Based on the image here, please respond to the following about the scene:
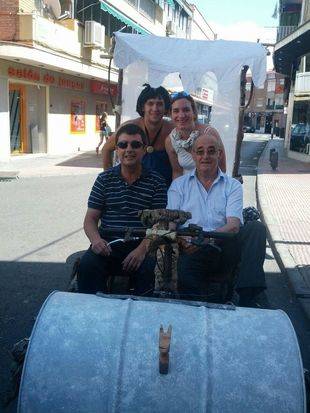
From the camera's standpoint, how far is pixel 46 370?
6.50 feet

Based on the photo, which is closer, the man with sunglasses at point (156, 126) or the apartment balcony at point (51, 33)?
the man with sunglasses at point (156, 126)

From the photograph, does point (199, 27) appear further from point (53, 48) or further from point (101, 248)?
point (101, 248)

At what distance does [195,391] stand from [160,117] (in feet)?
10.1

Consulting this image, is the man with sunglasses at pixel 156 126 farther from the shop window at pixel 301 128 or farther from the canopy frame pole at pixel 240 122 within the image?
the shop window at pixel 301 128

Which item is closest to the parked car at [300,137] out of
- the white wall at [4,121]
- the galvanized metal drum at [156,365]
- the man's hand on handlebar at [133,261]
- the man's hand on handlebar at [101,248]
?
the white wall at [4,121]

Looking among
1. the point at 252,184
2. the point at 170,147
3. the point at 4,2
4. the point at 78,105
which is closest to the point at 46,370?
the point at 170,147

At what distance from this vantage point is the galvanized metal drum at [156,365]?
6.22 ft

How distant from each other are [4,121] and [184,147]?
13.8 m

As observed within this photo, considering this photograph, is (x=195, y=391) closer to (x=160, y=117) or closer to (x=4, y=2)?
(x=160, y=117)

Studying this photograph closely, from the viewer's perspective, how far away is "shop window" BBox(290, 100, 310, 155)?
22416mm

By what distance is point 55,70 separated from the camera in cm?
1980

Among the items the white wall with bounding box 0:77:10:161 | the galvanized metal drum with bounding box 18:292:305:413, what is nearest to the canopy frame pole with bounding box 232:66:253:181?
the galvanized metal drum with bounding box 18:292:305:413

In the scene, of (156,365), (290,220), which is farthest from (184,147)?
(290,220)

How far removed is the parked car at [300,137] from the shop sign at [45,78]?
11.2 m
